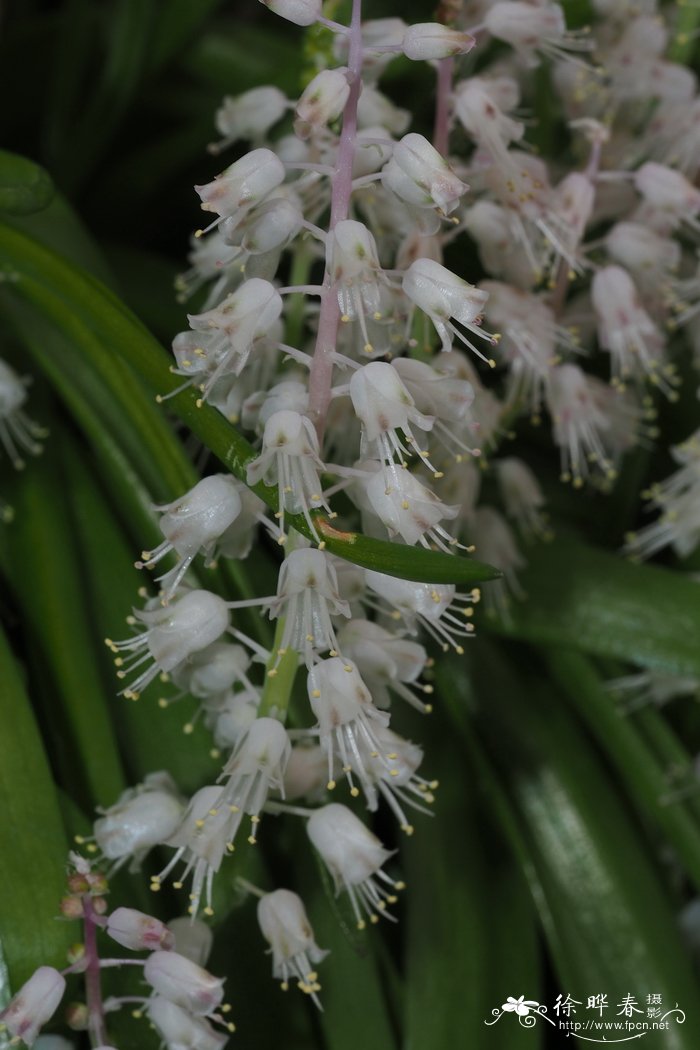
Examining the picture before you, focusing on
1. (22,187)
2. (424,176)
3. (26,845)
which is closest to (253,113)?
(22,187)

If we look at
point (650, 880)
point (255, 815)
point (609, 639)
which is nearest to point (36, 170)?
point (255, 815)

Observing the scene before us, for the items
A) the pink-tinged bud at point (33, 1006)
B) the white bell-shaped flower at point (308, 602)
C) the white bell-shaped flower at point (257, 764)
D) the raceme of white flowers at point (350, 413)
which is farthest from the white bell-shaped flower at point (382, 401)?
the pink-tinged bud at point (33, 1006)

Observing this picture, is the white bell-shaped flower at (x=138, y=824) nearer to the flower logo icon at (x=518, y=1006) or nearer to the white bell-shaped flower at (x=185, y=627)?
the white bell-shaped flower at (x=185, y=627)

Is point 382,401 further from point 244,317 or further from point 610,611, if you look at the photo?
point 610,611

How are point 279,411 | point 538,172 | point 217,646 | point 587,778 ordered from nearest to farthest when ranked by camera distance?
point 279,411 → point 217,646 → point 538,172 → point 587,778

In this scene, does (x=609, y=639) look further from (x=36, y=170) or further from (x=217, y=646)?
(x=36, y=170)

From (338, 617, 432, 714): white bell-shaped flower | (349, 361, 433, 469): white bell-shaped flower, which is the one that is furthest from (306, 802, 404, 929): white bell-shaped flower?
(349, 361, 433, 469): white bell-shaped flower
